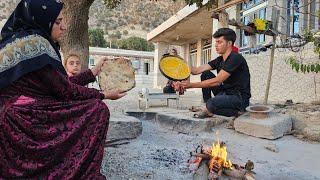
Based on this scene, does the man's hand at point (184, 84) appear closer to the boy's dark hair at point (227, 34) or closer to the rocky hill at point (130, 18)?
the boy's dark hair at point (227, 34)

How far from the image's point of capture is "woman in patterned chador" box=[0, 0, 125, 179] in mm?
2672

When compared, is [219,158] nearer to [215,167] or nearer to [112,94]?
[215,167]

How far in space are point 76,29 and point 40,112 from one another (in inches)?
169

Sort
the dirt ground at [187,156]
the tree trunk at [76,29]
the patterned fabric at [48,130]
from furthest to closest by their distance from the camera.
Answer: the tree trunk at [76,29] < the dirt ground at [187,156] < the patterned fabric at [48,130]

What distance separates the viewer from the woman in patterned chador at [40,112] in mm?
2672

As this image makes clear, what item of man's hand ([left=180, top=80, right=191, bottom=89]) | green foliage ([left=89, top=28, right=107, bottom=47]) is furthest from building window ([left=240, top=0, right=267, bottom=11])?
green foliage ([left=89, top=28, right=107, bottom=47])

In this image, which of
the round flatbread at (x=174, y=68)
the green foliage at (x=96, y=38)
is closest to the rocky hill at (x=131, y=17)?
the green foliage at (x=96, y=38)

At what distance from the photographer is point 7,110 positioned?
270cm

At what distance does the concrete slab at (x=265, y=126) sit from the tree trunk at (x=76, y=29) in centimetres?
284

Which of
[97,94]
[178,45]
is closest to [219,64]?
[97,94]

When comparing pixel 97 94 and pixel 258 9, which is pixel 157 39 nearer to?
pixel 258 9

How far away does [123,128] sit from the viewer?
4785mm

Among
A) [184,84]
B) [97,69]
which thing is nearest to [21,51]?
[97,69]

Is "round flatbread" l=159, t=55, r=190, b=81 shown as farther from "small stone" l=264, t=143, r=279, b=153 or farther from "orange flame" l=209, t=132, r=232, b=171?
"orange flame" l=209, t=132, r=232, b=171
